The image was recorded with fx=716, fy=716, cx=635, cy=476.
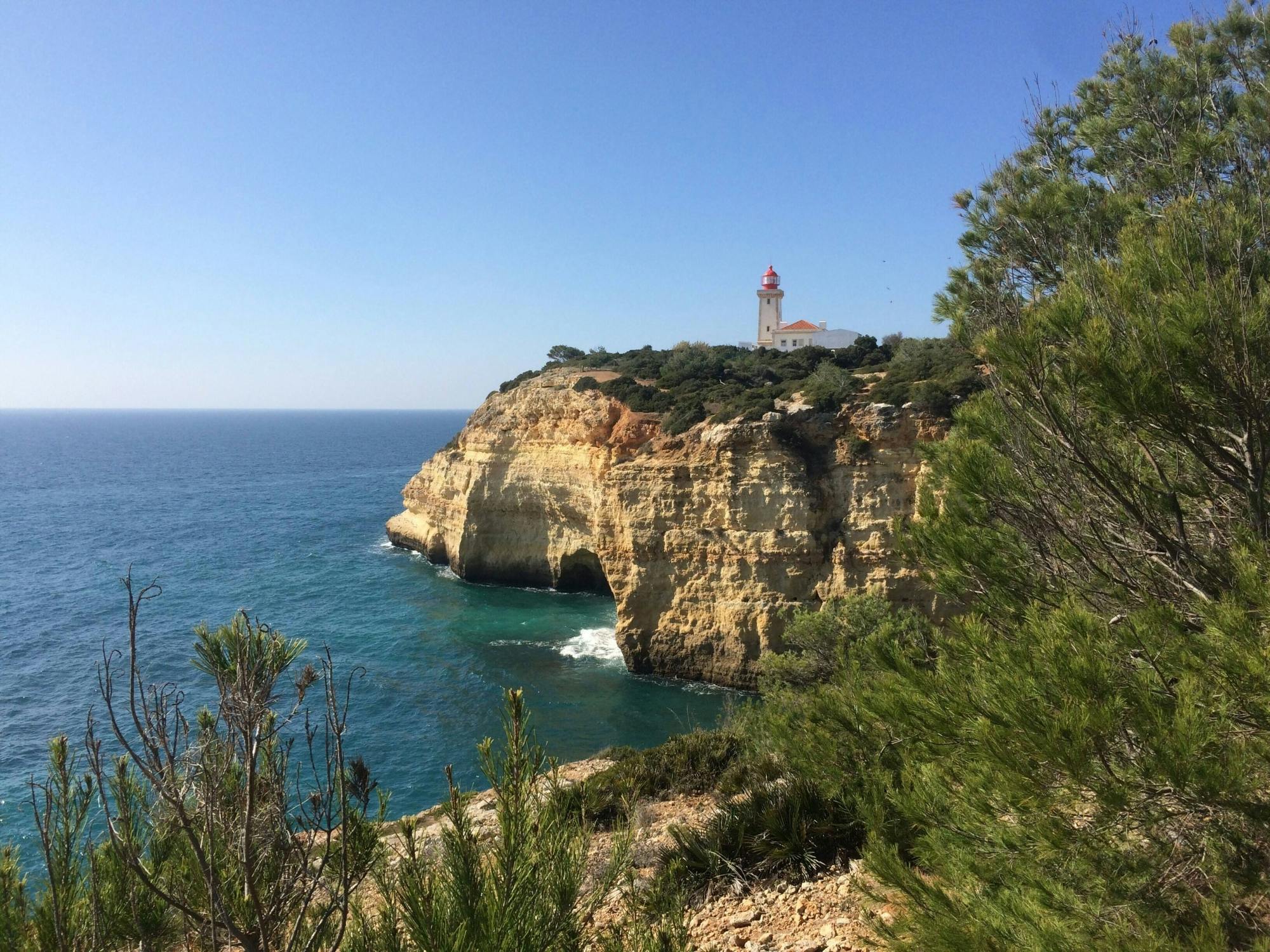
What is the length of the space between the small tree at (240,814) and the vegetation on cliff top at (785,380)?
15740 millimetres

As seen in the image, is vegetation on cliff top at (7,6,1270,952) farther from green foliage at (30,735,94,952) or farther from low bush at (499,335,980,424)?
low bush at (499,335,980,424)

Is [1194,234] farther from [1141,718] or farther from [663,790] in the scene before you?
[663,790]

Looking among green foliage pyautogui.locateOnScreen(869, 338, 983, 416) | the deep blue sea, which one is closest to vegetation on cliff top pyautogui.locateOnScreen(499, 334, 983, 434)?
green foliage pyautogui.locateOnScreen(869, 338, 983, 416)

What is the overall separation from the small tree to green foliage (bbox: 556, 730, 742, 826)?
221 inches

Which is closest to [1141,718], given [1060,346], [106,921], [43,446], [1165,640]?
[1165,640]

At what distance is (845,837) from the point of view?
6.59 meters

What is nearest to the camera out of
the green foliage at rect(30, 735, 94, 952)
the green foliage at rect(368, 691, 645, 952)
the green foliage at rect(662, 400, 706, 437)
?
the green foliage at rect(368, 691, 645, 952)

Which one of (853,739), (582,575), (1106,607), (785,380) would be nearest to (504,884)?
(1106,607)

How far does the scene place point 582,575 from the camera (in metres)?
29.4

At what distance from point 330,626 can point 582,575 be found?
9601 millimetres

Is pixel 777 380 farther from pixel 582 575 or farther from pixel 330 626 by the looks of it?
pixel 330 626

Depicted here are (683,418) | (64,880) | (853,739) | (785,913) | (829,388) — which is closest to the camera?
(64,880)

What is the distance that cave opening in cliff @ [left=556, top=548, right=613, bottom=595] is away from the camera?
28.8 meters

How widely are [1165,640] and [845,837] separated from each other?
403cm
